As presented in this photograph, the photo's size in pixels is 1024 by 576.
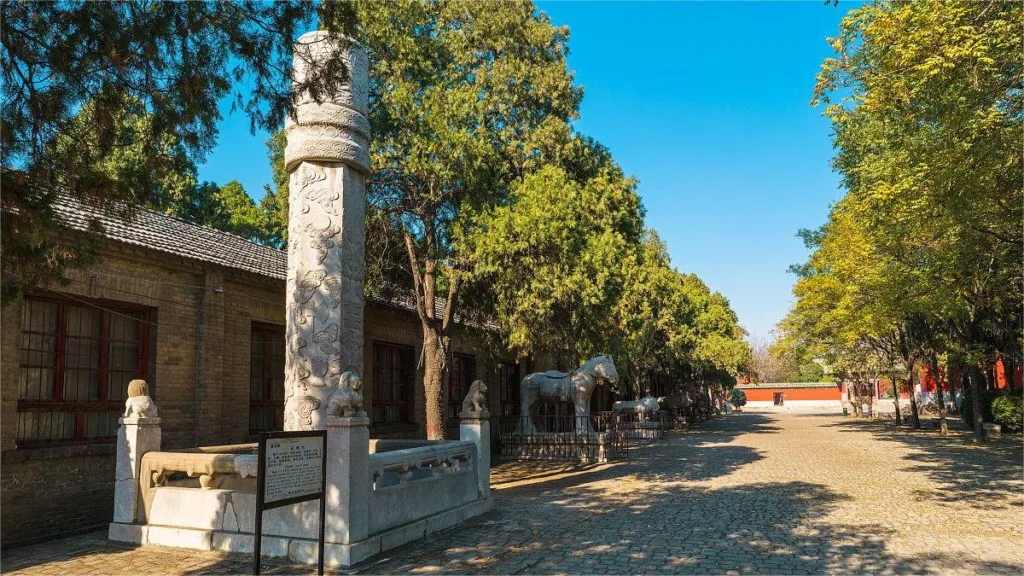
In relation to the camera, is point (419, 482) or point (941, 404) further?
point (941, 404)

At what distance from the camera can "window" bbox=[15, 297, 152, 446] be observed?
938 cm

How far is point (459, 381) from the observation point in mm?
21969

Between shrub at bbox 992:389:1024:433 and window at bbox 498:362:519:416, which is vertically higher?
window at bbox 498:362:519:416

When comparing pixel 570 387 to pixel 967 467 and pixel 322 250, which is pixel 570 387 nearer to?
pixel 967 467

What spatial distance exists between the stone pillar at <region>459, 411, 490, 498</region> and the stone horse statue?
28.8ft

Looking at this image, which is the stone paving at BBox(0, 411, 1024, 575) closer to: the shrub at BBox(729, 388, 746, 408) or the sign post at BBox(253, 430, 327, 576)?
the sign post at BBox(253, 430, 327, 576)

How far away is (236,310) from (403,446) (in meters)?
3.92

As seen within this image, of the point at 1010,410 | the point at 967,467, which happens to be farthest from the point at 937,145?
the point at 1010,410

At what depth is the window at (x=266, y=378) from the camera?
13320 mm

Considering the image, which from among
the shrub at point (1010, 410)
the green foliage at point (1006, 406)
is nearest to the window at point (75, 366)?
the green foliage at point (1006, 406)

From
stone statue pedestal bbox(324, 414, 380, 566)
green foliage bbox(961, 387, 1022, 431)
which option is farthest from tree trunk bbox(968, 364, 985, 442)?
stone statue pedestal bbox(324, 414, 380, 566)

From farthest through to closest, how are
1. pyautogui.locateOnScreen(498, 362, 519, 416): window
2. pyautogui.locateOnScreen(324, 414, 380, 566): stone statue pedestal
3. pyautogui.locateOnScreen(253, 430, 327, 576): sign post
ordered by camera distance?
pyautogui.locateOnScreen(498, 362, 519, 416): window < pyautogui.locateOnScreen(324, 414, 380, 566): stone statue pedestal < pyautogui.locateOnScreen(253, 430, 327, 576): sign post

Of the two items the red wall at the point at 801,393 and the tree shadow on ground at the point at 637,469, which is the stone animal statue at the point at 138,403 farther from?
the red wall at the point at 801,393

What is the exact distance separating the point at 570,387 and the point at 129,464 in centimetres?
1394
